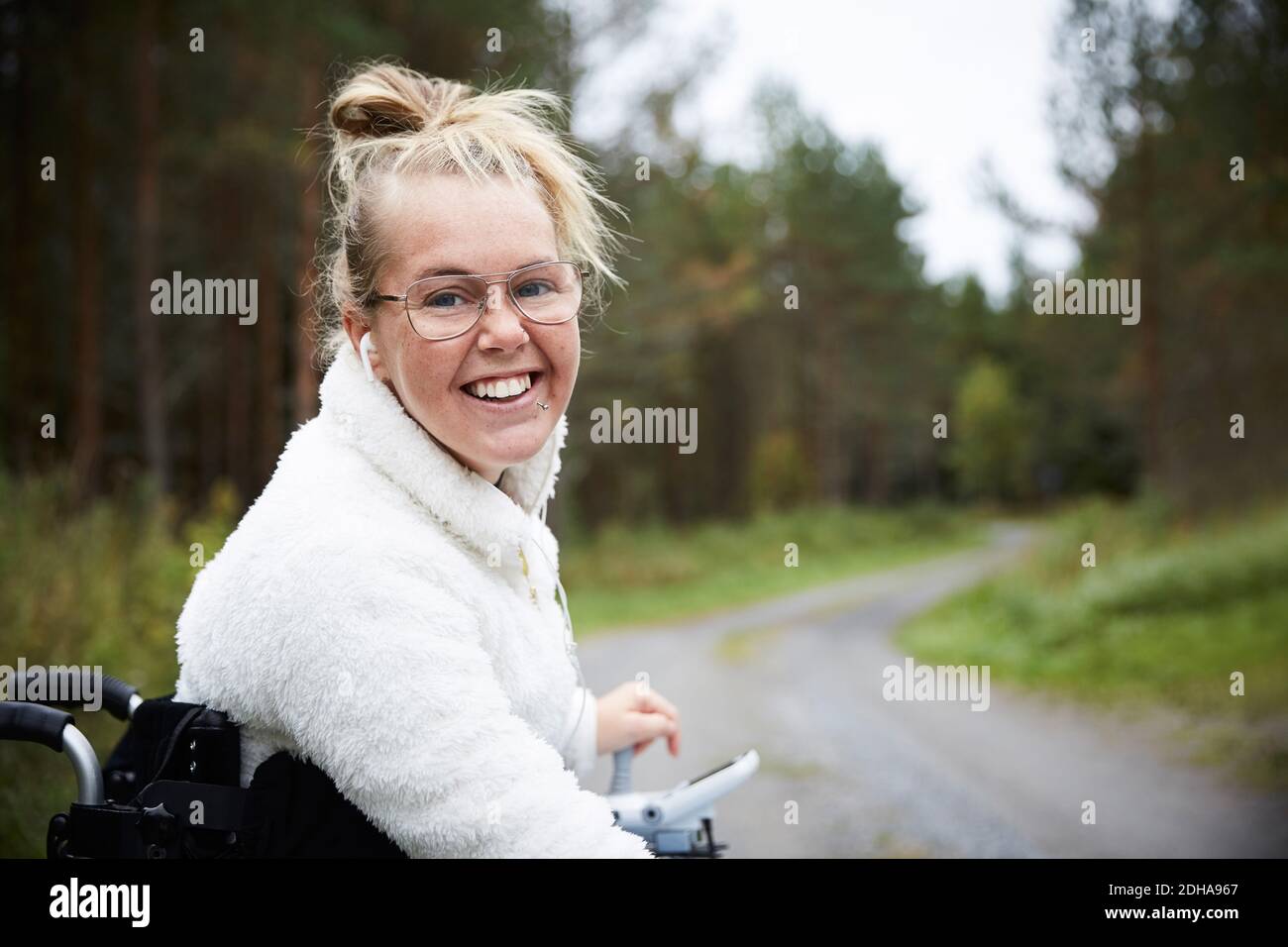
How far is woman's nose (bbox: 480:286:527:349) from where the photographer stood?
54.4 inches

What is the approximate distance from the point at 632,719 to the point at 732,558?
18.8m

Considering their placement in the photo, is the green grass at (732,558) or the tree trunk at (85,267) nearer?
the tree trunk at (85,267)

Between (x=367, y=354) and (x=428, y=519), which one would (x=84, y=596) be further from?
(x=428, y=519)

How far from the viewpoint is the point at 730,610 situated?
47.7ft

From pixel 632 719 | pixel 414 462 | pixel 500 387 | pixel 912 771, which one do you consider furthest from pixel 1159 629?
pixel 414 462

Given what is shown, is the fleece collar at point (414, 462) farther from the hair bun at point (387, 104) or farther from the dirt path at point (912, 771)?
the dirt path at point (912, 771)

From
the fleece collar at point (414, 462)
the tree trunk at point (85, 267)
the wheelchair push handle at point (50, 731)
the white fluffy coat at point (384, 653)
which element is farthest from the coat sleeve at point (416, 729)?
the tree trunk at point (85, 267)

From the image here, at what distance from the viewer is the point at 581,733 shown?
6.16 feet

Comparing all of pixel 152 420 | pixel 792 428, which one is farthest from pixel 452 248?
pixel 792 428

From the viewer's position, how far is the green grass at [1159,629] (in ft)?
22.9

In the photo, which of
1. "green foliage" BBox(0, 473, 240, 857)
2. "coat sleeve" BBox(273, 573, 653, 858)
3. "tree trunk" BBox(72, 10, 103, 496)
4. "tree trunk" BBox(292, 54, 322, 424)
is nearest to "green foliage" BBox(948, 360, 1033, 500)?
"tree trunk" BBox(292, 54, 322, 424)

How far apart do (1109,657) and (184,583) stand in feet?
25.0
